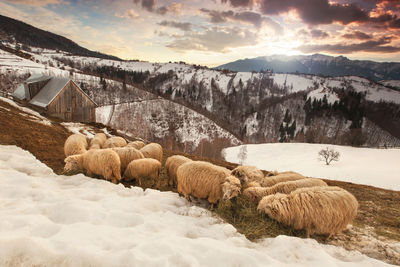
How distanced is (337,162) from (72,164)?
198ft

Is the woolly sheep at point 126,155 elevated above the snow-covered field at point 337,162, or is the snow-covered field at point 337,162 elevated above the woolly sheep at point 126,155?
the woolly sheep at point 126,155

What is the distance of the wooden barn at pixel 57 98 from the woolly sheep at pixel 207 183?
130ft

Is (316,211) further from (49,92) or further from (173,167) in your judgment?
(49,92)

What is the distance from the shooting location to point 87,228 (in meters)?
4.23

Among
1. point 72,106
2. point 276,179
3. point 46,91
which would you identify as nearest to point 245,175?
point 276,179

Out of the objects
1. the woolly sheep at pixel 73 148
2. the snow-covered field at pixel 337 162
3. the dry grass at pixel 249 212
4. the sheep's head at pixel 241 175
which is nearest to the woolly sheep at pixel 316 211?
the dry grass at pixel 249 212

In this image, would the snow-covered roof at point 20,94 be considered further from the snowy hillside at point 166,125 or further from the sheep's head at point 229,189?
the sheep's head at point 229,189

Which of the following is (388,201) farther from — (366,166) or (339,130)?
(339,130)

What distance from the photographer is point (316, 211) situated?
5.87 m

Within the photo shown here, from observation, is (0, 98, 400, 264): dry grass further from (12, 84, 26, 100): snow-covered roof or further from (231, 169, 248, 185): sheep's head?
(12, 84, 26, 100): snow-covered roof

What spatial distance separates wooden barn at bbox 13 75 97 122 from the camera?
37625 mm

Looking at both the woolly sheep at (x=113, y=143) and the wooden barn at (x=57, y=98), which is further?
the wooden barn at (x=57, y=98)

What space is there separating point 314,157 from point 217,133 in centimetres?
4487

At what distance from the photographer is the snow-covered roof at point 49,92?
123 feet
